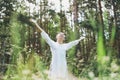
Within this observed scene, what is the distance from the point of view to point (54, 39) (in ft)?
121

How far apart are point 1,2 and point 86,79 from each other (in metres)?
18.0

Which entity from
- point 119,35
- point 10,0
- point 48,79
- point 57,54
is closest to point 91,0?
point 119,35

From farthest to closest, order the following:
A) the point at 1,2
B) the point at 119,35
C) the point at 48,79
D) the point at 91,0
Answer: the point at 91,0 → the point at 119,35 → the point at 1,2 → the point at 48,79

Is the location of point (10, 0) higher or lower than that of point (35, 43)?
higher

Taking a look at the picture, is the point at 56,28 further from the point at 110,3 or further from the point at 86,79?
the point at 86,79

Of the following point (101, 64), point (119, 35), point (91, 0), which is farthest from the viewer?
point (91, 0)

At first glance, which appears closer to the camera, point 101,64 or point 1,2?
point 101,64

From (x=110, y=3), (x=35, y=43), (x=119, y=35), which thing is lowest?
(x=35, y=43)

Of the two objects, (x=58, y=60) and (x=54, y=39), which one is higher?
(x=58, y=60)

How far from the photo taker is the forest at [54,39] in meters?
5.70

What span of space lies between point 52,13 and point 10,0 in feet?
43.7

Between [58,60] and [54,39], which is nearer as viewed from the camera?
[58,60]

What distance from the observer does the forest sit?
18.7 feet

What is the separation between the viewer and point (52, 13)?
36.8m
